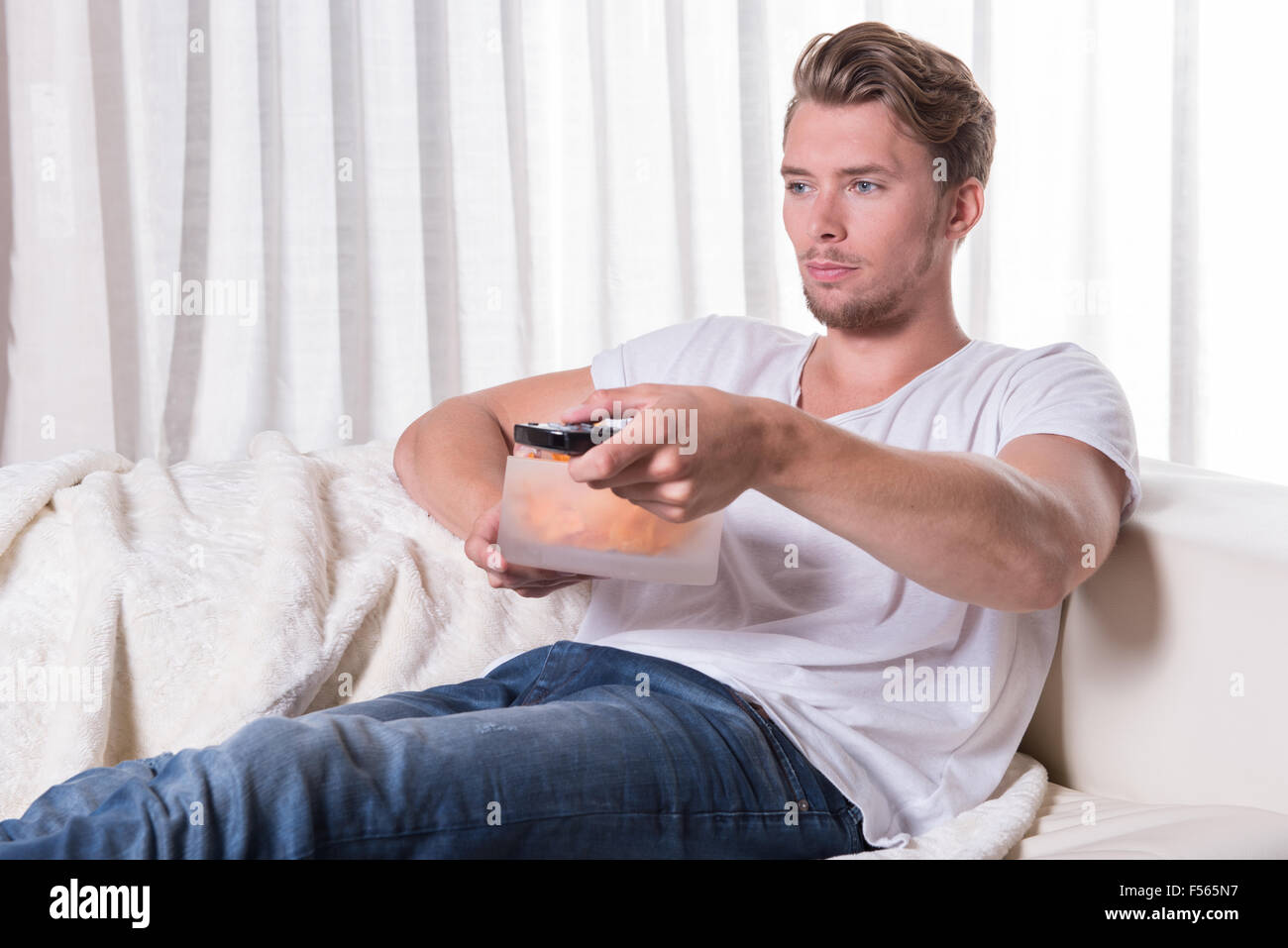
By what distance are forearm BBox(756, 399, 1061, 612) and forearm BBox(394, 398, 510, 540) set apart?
496mm

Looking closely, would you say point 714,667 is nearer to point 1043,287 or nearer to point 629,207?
point 629,207

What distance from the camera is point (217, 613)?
1128 mm

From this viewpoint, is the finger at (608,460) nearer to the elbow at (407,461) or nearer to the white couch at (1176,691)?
the white couch at (1176,691)

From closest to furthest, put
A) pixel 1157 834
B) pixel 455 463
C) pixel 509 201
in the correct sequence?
pixel 1157 834 < pixel 455 463 < pixel 509 201

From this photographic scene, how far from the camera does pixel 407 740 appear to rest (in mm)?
848

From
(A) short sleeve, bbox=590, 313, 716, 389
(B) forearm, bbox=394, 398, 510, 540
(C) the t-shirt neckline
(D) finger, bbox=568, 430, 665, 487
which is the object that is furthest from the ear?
(D) finger, bbox=568, 430, 665, 487

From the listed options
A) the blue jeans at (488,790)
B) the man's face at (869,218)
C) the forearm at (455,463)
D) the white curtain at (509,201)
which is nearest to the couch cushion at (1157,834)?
the blue jeans at (488,790)

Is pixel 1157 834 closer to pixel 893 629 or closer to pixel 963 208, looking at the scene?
pixel 893 629

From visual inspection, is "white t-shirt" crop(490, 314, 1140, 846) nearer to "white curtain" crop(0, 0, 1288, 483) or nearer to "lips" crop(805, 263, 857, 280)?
"lips" crop(805, 263, 857, 280)

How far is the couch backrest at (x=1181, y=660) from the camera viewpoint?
983mm

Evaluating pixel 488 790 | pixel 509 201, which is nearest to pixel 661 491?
pixel 488 790

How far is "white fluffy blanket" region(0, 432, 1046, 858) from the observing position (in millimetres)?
1050

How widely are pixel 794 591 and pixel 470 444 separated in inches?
16.0

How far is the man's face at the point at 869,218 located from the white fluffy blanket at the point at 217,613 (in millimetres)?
421
